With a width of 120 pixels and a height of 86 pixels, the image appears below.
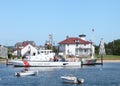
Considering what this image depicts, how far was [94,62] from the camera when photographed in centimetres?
13038

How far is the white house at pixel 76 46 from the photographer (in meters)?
174

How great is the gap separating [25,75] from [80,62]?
134 feet

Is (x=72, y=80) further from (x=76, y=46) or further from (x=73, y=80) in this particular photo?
(x=76, y=46)

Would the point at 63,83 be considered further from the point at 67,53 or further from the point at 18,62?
the point at 67,53

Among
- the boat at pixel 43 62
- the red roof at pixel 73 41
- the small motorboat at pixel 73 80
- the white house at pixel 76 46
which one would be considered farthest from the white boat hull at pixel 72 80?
the red roof at pixel 73 41

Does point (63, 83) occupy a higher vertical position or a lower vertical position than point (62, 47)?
lower

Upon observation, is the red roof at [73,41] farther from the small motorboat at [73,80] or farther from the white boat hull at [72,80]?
the small motorboat at [73,80]

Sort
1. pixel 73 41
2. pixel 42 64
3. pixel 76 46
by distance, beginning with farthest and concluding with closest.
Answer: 1. pixel 73 41
2. pixel 76 46
3. pixel 42 64

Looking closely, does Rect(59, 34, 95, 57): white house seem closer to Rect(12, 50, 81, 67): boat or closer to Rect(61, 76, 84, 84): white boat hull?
Rect(12, 50, 81, 67): boat

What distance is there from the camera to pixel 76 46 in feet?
577

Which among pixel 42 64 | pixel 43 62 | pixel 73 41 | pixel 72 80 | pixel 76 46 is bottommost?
pixel 72 80

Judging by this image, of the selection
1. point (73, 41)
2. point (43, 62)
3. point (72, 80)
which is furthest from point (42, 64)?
point (73, 41)

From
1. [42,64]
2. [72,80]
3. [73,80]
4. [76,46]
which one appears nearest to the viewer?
[73,80]

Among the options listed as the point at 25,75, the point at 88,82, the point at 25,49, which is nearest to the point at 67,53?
the point at 25,49
